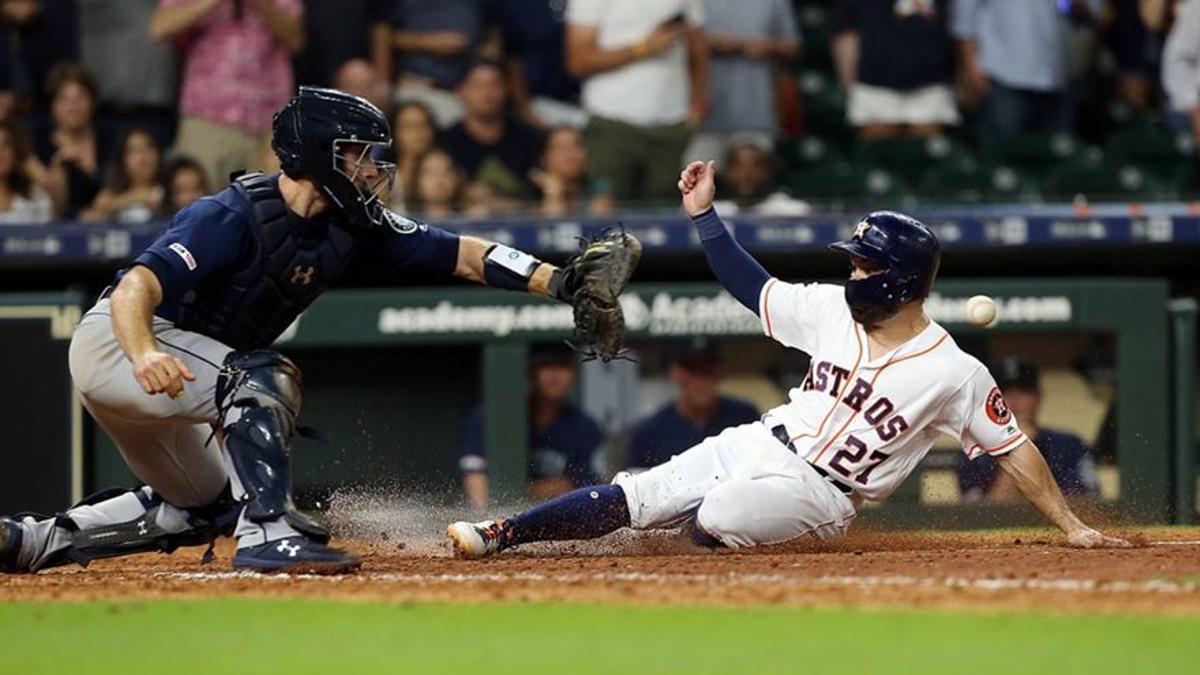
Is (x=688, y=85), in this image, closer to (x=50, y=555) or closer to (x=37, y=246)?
(x=37, y=246)

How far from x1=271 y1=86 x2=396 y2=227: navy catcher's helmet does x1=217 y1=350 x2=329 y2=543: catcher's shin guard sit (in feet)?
1.82

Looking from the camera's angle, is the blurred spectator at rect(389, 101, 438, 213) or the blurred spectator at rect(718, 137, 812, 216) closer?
the blurred spectator at rect(389, 101, 438, 213)

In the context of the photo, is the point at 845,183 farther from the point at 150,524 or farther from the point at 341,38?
the point at 150,524

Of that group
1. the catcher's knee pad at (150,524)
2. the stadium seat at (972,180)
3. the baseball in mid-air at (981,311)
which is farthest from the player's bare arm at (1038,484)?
the stadium seat at (972,180)

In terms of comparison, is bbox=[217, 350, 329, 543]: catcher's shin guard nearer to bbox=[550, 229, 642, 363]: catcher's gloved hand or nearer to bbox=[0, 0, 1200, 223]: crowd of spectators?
bbox=[550, 229, 642, 363]: catcher's gloved hand

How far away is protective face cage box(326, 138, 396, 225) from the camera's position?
5609 millimetres

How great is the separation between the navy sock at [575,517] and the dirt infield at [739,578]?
0.28 feet

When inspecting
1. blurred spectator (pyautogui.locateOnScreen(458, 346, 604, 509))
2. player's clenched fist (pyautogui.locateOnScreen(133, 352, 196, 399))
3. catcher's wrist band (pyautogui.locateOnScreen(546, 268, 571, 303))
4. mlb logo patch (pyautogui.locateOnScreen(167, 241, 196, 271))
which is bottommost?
blurred spectator (pyautogui.locateOnScreen(458, 346, 604, 509))

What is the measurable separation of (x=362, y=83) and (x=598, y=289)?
399 centimetres

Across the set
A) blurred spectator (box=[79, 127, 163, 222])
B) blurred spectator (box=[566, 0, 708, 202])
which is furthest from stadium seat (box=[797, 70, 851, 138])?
blurred spectator (box=[79, 127, 163, 222])

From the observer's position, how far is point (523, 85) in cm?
1008

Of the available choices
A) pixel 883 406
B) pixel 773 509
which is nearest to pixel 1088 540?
pixel 883 406

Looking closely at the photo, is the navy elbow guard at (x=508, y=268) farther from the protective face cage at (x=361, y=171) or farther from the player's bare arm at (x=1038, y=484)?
the player's bare arm at (x=1038, y=484)

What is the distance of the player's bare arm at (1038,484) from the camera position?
579 cm
